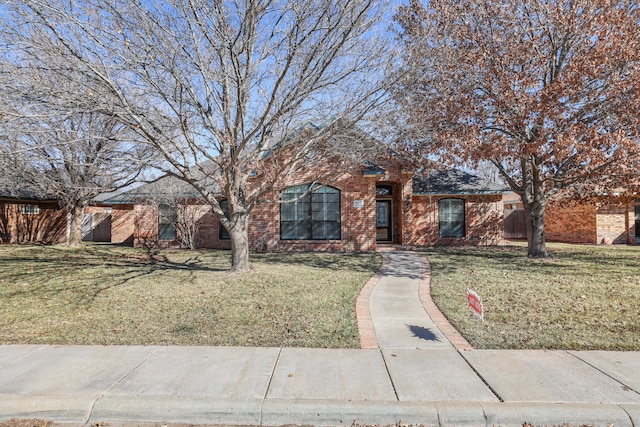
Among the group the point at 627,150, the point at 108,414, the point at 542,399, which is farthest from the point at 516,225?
the point at 108,414

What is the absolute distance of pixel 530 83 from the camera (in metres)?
9.30

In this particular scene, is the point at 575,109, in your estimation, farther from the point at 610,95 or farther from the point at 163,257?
the point at 163,257

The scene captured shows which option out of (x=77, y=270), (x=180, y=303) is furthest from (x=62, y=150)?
(x=180, y=303)

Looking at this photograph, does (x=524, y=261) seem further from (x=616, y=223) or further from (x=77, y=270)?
(x=77, y=270)

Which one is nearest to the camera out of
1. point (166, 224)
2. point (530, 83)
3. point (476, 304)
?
point (476, 304)

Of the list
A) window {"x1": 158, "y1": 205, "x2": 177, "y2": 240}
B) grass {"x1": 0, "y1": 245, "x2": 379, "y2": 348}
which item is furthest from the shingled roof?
window {"x1": 158, "y1": 205, "x2": 177, "y2": 240}

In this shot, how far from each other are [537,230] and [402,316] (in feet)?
28.2

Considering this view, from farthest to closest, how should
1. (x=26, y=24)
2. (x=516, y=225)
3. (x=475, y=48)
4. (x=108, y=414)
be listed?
1. (x=516, y=225)
2. (x=475, y=48)
3. (x=26, y=24)
4. (x=108, y=414)

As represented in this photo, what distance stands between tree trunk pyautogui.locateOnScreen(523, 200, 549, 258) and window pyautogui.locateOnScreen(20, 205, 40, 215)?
80.5ft

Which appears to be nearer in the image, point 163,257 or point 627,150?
point 627,150

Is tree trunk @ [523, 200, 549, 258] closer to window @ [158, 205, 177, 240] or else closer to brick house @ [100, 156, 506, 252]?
brick house @ [100, 156, 506, 252]

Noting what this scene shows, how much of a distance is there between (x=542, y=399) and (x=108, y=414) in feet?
13.5

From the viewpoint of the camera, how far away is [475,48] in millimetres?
10469

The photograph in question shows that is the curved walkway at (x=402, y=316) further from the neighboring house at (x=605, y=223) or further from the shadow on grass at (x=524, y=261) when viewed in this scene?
the neighboring house at (x=605, y=223)
